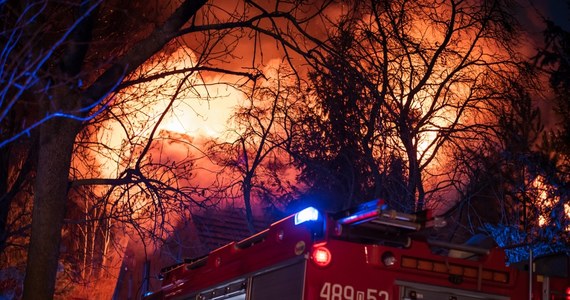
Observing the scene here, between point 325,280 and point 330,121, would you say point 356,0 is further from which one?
point 325,280

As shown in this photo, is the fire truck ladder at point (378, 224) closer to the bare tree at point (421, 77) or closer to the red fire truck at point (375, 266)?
the red fire truck at point (375, 266)

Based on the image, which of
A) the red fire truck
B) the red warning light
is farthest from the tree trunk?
the red warning light

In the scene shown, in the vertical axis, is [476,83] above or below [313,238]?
above

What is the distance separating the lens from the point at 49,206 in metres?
7.56

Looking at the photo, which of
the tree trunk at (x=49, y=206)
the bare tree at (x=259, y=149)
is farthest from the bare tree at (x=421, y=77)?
the tree trunk at (x=49, y=206)

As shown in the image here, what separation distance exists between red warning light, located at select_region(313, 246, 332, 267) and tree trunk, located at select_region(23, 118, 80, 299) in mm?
3541

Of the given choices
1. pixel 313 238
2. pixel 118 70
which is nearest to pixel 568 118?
pixel 118 70

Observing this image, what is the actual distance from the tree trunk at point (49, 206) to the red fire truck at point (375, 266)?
108 inches

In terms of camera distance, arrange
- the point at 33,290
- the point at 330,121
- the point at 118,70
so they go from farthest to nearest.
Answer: the point at 330,121, the point at 118,70, the point at 33,290

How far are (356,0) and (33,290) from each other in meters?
5.33

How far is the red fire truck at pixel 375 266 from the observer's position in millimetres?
5070

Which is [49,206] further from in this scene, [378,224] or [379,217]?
[379,217]

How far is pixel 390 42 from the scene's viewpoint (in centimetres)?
1230

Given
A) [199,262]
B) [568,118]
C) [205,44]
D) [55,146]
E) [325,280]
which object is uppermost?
[568,118]
